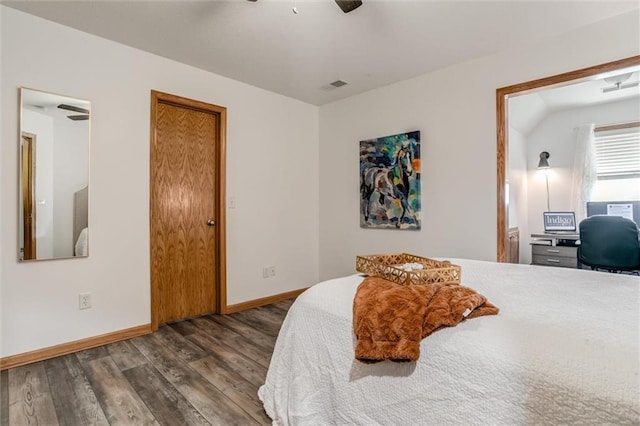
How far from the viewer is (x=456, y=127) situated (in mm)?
2961

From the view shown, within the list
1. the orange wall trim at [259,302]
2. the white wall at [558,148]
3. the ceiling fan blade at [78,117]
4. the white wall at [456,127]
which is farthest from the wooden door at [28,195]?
the white wall at [558,148]

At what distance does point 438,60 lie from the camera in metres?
2.86

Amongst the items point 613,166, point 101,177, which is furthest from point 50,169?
point 613,166

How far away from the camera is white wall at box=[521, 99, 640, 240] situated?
13.1 ft

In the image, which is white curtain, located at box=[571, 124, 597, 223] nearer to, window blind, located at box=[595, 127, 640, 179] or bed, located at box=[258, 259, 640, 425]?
window blind, located at box=[595, 127, 640, 179]

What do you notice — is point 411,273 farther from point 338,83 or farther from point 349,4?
point 338,83

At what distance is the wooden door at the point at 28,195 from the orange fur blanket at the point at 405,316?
2.37 m

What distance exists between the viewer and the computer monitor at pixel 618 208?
361cm

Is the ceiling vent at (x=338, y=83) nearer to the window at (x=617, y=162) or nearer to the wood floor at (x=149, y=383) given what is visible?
the wood floor at (x=149, y=383)

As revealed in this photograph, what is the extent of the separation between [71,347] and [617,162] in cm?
608

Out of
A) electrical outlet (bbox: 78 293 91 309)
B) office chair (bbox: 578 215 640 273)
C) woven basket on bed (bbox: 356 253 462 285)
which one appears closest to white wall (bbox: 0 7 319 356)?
electrical outlet (bbox: 78 293 91 309)

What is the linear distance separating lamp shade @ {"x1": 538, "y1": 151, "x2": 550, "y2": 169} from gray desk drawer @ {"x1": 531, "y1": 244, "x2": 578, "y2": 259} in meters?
1.34

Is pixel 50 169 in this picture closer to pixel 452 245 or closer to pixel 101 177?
pixel 101 177

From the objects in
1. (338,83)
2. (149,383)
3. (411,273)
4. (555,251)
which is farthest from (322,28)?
(555,251)
